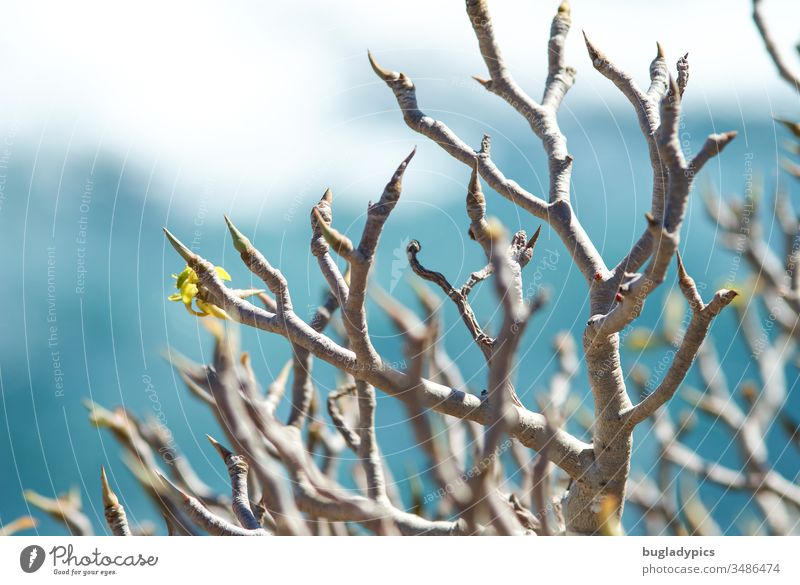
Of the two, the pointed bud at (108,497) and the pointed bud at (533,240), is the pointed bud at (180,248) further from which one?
the pointed bud at (533,240)

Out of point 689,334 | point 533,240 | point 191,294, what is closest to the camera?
point 689,334

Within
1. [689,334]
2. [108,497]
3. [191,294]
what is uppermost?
[689,334]

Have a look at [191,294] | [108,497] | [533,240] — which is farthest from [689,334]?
[108,497]

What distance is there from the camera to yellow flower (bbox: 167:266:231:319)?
1384mm

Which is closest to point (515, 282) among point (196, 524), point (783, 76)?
point (196, 524)

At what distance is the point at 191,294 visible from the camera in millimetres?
1390

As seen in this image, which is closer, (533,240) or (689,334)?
(689,334)

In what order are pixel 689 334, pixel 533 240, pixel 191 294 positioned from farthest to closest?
1. pixel 533 240
2. pixel 191 294
3. pixel 689 334

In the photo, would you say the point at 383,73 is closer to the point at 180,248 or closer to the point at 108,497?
the point at 180,248

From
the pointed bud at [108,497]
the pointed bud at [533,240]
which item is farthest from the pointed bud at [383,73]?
the pointed bud at [108,497]

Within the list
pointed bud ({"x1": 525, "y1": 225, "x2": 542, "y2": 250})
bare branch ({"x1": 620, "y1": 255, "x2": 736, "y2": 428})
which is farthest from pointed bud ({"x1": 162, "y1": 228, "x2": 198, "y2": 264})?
bare branch ({"x1": 620, "y1": 255, "x2": 736, "y2": 428})

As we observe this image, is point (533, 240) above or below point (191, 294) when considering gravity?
above

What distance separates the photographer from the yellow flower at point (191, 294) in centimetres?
138

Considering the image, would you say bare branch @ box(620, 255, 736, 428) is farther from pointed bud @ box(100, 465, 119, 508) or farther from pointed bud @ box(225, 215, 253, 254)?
pointed bud @ box(100, 465, 119, 508)
